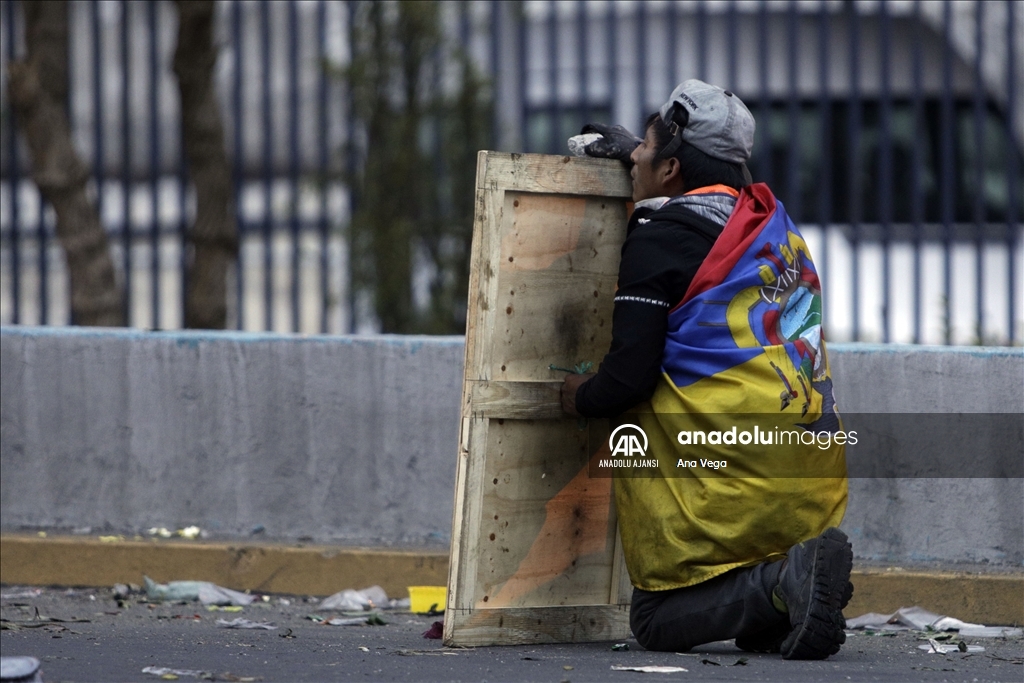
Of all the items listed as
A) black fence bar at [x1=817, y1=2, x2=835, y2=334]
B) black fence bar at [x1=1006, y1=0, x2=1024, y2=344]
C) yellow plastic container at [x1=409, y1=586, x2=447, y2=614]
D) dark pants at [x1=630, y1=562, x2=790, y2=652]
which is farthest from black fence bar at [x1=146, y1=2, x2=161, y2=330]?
black fence bar at [x1=1006, y1=0, x2=1024, y2=344]

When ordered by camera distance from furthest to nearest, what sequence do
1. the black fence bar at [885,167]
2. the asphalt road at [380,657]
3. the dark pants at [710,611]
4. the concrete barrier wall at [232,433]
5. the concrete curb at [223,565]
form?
the black fence bar at [885,167]
the concrete barrier wall at [232,433]
the concrete curb at [223,565]
the dark pants at [710,611]
the asphalt road at [380,657]

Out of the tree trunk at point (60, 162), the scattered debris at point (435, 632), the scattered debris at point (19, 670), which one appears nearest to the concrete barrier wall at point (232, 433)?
the scattered debris at point (435, 632)

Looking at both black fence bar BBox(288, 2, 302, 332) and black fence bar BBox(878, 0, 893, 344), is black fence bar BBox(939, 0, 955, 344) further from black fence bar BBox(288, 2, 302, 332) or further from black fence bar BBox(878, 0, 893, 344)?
black fence bar BBox(288, 2, 302, 332)

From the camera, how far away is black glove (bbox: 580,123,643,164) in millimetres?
4555

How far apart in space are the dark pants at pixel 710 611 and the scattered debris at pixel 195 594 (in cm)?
188

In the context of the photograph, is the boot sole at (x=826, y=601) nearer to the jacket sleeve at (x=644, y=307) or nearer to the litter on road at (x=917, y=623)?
the jacket sleeve at (x=644, y=307)

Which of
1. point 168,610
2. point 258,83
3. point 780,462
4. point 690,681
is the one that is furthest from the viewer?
point 258,83

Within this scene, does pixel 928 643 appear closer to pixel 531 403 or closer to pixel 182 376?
pixel 531 403

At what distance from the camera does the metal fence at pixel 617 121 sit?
306 inches

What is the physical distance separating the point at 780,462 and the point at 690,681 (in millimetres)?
706

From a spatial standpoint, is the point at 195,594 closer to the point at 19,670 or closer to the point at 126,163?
the point at 19,670

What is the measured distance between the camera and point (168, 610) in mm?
5438

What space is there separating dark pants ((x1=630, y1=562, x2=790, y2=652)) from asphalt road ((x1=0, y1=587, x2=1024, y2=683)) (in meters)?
0.07

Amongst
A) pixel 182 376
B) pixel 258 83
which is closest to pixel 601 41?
pixel 258 83
